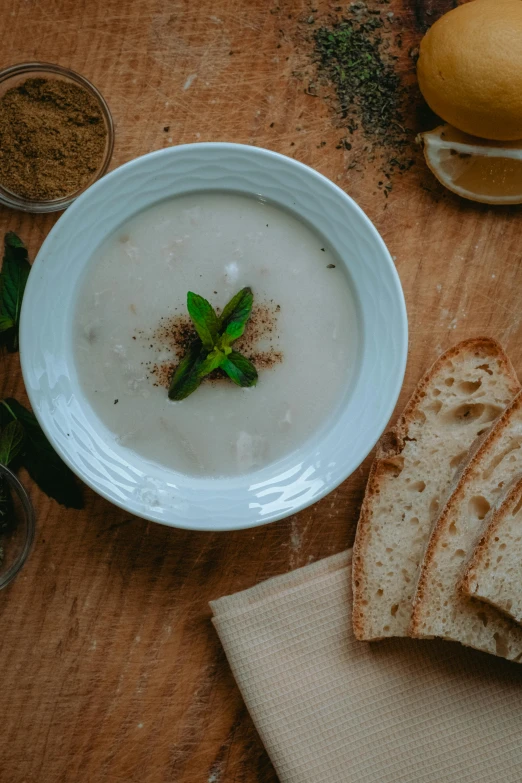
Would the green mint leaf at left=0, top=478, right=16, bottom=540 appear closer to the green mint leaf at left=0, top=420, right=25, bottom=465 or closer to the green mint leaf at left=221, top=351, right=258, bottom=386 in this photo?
the green mint leaf at left=0, top=420, right=25, bottom=465

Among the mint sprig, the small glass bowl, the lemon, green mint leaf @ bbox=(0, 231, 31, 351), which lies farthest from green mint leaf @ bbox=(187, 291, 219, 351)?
the lemon

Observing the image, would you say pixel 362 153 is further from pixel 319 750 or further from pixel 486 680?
pixel 319 750

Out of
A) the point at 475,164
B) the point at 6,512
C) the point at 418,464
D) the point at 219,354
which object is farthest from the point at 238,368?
the point at 475,164

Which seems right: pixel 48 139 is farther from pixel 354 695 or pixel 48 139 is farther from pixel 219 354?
pixel 354 695

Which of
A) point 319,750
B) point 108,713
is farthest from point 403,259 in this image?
point 108,713

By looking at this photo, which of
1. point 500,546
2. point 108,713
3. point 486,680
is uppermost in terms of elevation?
point 500,546

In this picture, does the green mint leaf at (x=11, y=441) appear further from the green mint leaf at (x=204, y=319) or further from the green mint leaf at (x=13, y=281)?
the green mint leaf at (x=204, y=319)
